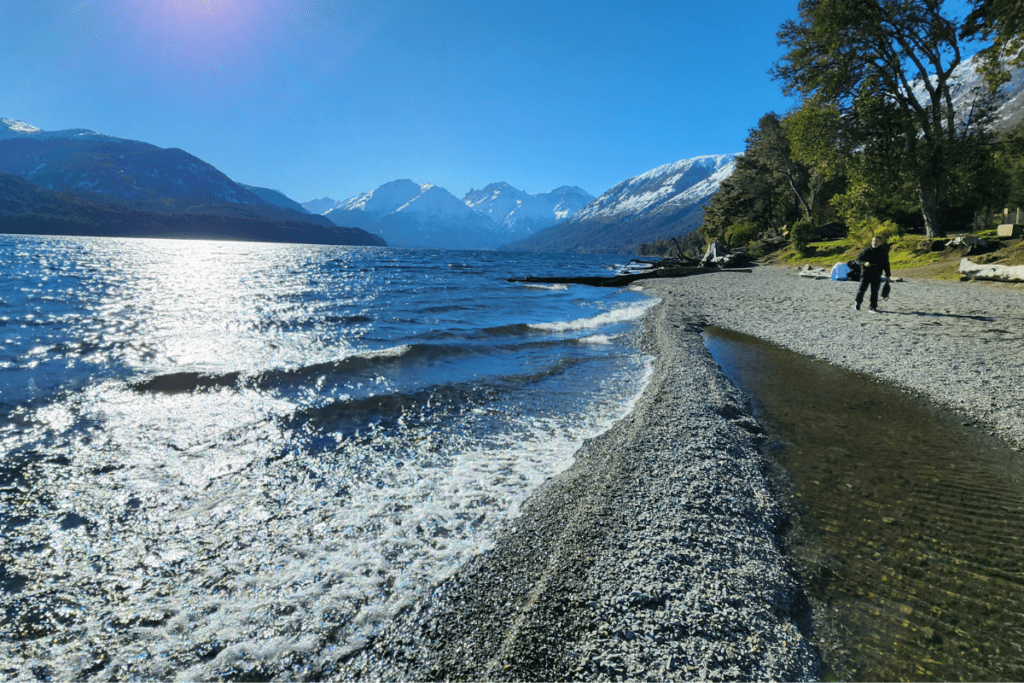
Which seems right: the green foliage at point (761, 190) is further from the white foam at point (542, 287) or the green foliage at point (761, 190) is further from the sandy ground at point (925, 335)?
the sandy ground at point (925, 335)

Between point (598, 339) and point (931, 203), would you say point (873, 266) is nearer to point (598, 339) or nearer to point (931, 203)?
point (598, 339)

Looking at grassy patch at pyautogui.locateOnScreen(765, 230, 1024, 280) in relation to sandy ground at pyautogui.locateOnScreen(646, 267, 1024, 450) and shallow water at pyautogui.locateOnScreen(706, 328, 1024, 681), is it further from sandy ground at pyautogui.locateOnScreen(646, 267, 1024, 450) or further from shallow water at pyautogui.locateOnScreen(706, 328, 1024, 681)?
shallow water at pyautogui.locateOnScreen(706, 328, 1024, 681)

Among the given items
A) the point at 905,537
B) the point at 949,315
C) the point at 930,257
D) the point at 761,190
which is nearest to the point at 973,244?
the point at 930,257

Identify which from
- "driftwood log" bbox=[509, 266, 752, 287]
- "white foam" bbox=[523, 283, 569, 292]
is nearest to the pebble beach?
"white foam" bbox=[523, 283, 569, 292]

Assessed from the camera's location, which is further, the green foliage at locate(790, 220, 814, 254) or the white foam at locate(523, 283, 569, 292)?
the green foliage at locate(790, 220, 814, 254)

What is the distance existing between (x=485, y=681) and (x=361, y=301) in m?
25.9

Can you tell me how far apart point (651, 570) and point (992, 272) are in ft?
84.1

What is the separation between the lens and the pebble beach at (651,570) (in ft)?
9.29

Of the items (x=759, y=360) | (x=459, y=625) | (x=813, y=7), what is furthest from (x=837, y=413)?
(x=813, y=7)

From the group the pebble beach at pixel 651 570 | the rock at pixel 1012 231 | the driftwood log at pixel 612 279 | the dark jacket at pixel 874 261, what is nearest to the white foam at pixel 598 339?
the pebble beach at pixel 651 570

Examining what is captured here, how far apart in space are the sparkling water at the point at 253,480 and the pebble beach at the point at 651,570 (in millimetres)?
513

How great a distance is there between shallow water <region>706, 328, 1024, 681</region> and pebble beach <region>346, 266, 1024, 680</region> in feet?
0.98

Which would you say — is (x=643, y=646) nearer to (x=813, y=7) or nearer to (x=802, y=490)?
(x=802, y=490)

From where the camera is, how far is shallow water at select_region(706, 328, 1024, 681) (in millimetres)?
2877
